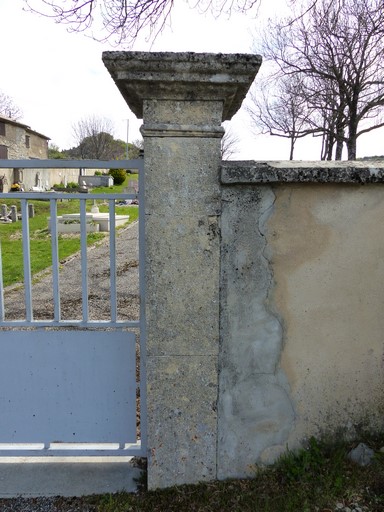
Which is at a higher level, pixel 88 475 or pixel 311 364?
pixel 311 364

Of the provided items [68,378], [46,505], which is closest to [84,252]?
[68,378]

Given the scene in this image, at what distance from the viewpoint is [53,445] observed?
2648mm

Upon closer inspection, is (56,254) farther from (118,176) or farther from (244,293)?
(118,176)

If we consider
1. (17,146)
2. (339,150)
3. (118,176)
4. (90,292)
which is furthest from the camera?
(17,146)

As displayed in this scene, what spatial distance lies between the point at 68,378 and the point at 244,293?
4.03 ft

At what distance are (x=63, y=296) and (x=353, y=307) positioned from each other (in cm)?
585

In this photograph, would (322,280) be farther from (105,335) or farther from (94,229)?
(94,229)

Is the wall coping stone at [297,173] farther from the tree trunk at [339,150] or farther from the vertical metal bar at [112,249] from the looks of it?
the tree trunk at [339,150]

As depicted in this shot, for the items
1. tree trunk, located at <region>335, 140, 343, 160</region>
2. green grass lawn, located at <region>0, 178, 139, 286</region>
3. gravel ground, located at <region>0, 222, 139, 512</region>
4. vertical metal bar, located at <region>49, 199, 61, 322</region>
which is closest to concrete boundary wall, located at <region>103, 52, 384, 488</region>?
vertical metal bar, located at <region>49, 199, 61, 322</region>

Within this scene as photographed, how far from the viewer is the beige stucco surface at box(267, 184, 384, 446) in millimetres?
Result: 2270

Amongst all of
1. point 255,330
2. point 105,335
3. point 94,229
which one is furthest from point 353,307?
point 94,229

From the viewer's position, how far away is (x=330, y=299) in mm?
2342

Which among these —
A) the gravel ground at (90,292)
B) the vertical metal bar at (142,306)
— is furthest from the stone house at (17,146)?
the vertical metal bar at (142,306)

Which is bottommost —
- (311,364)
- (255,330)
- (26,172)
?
(311,364)
